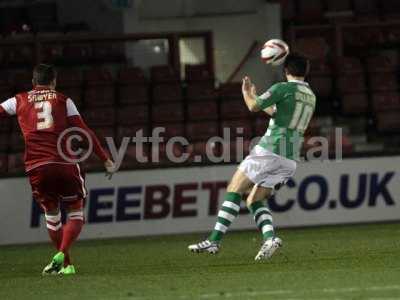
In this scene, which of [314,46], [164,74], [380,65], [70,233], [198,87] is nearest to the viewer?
[70,233]

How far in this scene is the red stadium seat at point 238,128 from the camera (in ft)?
59.1

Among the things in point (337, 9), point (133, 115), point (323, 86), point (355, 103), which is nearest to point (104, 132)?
point (133, 115)

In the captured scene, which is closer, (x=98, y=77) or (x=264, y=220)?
(x=264, y=220)

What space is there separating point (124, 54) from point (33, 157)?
985cm

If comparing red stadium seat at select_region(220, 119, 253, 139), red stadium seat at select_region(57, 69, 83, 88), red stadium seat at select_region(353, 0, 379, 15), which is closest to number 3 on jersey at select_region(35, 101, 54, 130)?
red stadium seat at select_region(220, 119, 253, 139)

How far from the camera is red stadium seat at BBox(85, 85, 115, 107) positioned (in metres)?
19.3

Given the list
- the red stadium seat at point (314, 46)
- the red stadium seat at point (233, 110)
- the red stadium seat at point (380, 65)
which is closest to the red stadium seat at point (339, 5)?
the red stadium seat at point (314, 46)

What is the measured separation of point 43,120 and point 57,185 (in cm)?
56

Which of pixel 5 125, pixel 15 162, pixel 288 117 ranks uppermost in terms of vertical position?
pixel 288 117

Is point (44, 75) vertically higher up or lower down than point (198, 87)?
higher up

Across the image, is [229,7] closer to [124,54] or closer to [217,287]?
[124,54]

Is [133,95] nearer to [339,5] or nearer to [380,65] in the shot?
[380,65]

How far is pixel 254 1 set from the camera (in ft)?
74.1

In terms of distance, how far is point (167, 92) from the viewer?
19.3 metres
